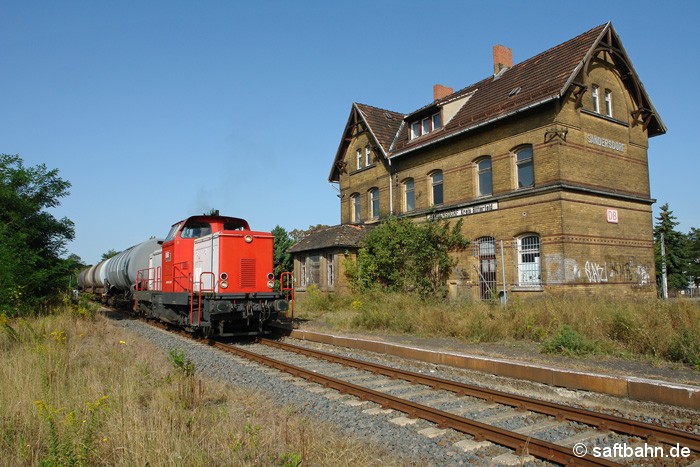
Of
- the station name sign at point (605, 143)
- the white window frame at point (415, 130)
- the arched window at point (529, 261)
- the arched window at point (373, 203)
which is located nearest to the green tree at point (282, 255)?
the arched window at point (373, 203)

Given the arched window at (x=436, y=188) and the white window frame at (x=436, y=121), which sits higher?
the white window frame at (x=436, y=121)

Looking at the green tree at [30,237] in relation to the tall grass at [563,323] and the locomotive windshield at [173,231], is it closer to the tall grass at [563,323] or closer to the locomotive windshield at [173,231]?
the locomotive windshield at [173,231]

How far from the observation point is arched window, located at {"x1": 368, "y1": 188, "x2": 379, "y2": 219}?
2628 centimetres

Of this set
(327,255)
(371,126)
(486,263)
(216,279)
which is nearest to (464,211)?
(486,263)

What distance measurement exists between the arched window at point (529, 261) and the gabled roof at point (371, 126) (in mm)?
9051

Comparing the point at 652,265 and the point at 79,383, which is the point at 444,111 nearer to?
the point at 652,265

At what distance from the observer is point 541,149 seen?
17609mm

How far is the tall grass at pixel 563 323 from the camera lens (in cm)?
924

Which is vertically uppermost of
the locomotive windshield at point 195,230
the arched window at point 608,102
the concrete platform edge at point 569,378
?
the arched window at point 608,102

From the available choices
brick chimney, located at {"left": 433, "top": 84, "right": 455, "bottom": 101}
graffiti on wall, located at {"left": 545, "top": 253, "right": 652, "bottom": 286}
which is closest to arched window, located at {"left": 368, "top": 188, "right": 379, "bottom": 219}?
brick chimney, located at {"left": 433, "top": 84, "right": 455, "bottom": 101}

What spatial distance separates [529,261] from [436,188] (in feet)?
20.2

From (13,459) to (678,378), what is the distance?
8475 mm

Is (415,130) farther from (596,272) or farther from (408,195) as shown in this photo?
(596,272)

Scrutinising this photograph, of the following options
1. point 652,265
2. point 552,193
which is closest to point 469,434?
point 552,193
